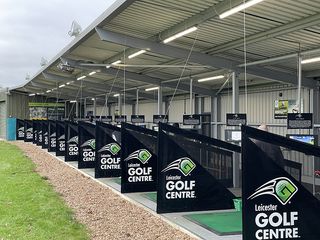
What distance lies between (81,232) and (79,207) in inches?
79.7

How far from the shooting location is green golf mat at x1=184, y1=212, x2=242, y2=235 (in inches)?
279

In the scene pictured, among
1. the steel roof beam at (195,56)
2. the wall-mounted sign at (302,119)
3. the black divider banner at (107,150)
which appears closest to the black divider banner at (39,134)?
the black divider banner at (107,150)

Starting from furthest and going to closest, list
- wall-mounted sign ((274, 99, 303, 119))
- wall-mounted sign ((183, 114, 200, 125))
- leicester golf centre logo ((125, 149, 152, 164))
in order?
wall-mounted sign ((183, 114, 200, 125)) < wall-mounted sign ((274, 99, 303, 119)) < leicester golf centre logo ((125, 149, 152, 164))

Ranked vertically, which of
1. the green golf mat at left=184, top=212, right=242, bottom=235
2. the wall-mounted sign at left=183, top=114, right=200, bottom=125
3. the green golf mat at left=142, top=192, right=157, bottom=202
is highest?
the wall-mounted sign at left=183, top=114, right=200, bottom=125

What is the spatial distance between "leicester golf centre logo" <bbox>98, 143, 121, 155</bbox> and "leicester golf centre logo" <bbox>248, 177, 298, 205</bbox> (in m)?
7.58

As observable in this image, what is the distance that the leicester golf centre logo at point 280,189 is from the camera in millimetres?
5141

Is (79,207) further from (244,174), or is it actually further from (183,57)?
(183,57)

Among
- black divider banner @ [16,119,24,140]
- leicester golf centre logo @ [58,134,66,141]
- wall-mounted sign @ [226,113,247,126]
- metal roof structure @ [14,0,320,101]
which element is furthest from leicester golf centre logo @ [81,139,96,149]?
black divider banner @ [16,119,24,140]

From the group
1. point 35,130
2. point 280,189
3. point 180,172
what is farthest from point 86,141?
point 35,130

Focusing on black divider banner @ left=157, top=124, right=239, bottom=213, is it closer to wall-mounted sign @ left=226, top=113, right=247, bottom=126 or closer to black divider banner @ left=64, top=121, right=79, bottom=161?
wall-mounted sign @ left=226, top=113, right=247, bottom=126

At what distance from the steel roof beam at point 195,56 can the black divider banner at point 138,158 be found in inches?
123

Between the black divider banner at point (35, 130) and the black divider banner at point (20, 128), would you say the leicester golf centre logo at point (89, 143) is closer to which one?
the black divider banner at point (35, 130)

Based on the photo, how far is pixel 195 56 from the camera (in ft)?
44.3

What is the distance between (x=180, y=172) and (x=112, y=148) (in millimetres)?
4593
